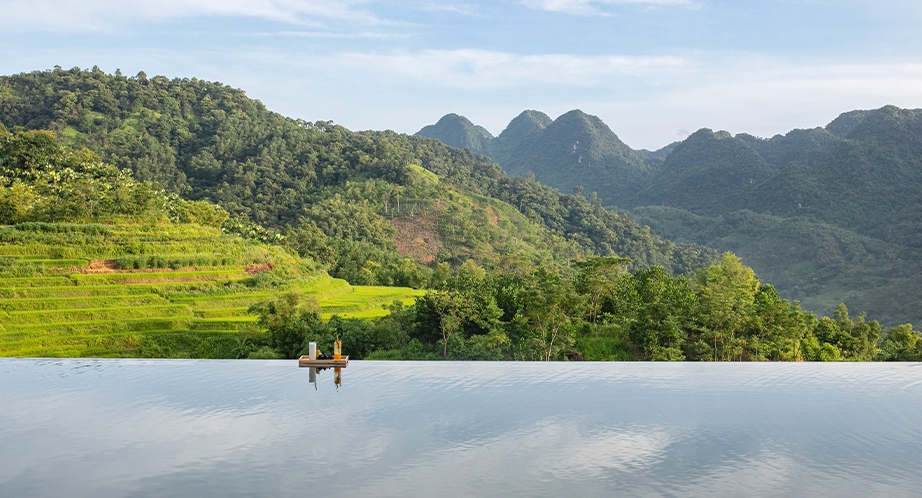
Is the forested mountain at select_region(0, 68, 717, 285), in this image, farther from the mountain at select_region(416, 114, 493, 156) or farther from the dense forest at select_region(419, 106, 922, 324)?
the mountain at select_region(416, 114, 493, 156)

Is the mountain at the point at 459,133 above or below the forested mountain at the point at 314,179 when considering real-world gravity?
above

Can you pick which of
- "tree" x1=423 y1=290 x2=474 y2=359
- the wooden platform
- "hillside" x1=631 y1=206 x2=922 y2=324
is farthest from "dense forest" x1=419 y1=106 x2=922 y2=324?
the wooden platform

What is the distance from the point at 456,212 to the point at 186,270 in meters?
28.8

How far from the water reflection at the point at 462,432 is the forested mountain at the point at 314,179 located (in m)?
28.6

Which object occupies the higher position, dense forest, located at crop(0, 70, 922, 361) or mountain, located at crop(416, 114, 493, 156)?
mountain, located at crop(416, 114, 493, 156)

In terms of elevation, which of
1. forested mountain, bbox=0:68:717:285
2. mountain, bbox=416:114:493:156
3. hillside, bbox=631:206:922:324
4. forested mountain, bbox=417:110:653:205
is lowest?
hillside, bbox=631:206:922:324

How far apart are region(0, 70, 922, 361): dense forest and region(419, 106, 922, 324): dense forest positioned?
751 centimetres

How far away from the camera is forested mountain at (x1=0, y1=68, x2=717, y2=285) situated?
4175 cm

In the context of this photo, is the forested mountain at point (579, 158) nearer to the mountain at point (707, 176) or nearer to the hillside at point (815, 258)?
the mountain at point (707, 176)

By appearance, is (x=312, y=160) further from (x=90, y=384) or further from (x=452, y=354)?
(x=90, y=384)

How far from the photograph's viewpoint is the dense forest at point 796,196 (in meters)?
46.7

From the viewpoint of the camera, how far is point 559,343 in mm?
11469

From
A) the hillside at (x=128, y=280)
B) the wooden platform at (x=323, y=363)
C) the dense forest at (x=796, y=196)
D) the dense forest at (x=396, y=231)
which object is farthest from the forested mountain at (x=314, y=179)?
the wooden platform at (x=323, y=363)

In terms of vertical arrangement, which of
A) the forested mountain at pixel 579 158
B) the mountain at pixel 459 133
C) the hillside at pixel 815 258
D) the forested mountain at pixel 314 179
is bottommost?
the hillside at pixel 815 258
